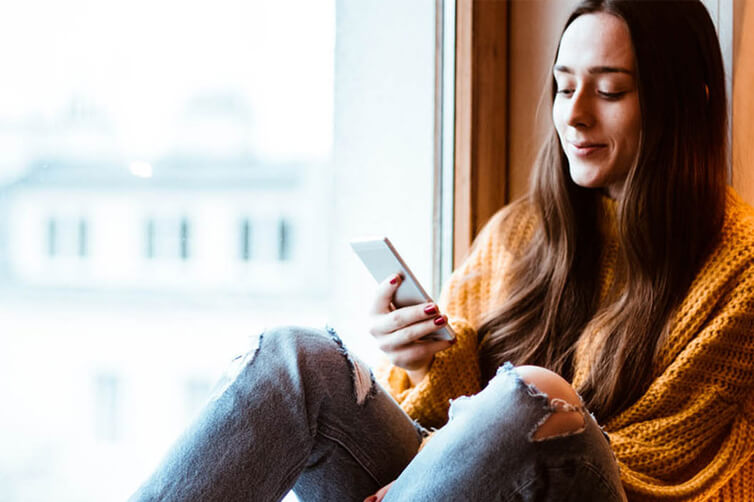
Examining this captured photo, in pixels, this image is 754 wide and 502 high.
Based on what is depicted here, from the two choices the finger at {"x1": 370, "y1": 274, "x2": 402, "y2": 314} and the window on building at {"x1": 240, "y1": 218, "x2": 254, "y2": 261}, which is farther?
the window on building at {"x1": 240, "y1": 218, "x2": 254, "y2": 261}

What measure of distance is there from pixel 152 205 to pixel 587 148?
634 mm

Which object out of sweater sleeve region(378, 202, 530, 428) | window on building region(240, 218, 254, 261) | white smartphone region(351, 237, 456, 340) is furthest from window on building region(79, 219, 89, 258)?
sweater sleeve region(378, 202, 530, 428)

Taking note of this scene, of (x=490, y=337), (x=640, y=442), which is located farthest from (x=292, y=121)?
(x=640, y=442)

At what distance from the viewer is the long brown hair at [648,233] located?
113 cm

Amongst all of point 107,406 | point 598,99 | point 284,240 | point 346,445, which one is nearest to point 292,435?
point 346,445

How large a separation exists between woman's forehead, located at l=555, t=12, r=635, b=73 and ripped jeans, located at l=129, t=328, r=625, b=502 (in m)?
0.52

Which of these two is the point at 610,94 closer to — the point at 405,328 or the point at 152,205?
the point at 405,328

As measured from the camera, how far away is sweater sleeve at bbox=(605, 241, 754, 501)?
41.4 inches

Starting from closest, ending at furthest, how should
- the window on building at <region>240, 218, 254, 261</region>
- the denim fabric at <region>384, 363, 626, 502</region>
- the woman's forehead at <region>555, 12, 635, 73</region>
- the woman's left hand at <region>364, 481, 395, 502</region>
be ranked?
the denim fabric at <region>384, 363, 626, 502</region>, the woman's left hand at <region>364, 481, 395, 502</region>, the woman's forehead at <region>555, 12, 635, 73</region>, the window on building at <region>240, 218, 254, 261</region>

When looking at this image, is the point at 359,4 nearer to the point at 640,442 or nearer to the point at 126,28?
the point at 126,28

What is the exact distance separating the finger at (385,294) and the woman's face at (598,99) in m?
0.33

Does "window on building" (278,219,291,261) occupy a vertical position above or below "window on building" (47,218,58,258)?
below

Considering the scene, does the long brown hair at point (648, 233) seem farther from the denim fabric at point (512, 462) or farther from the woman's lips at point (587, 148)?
the denim fabric at point (512, 462)

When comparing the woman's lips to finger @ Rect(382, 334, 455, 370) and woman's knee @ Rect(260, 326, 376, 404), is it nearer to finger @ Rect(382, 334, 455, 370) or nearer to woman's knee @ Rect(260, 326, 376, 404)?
finger @ Rect(382, 334, 455, 370)
